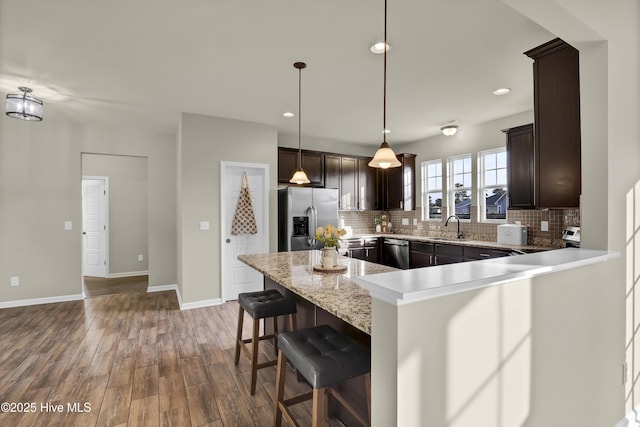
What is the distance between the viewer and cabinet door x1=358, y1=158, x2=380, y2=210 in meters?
6.08

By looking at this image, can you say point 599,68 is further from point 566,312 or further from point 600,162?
point 566,312

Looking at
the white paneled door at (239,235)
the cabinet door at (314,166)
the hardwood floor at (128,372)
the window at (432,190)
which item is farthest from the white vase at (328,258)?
the window at (432,190)

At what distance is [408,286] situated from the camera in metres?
0.99

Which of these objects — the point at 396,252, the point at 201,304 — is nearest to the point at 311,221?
the point at 396,252

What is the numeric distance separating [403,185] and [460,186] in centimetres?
103

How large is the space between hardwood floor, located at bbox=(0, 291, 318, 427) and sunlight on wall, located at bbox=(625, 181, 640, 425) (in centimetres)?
203

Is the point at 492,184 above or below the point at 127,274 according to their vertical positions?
above

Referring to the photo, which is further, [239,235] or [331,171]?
[331,171]

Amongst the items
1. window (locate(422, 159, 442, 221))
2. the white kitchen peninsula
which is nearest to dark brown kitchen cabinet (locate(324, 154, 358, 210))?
window (locate(422, 159, 442, 221))

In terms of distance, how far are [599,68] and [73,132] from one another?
6.05 m

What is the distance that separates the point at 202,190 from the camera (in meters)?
4.34

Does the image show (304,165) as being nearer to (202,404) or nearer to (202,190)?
(202,190)

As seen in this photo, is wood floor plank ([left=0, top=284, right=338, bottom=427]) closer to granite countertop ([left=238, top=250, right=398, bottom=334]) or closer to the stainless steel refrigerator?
granite countertop ([left=238, top=250, right=398, bottom=334])

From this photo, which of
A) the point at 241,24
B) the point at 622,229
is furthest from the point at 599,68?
the point at 241,24
